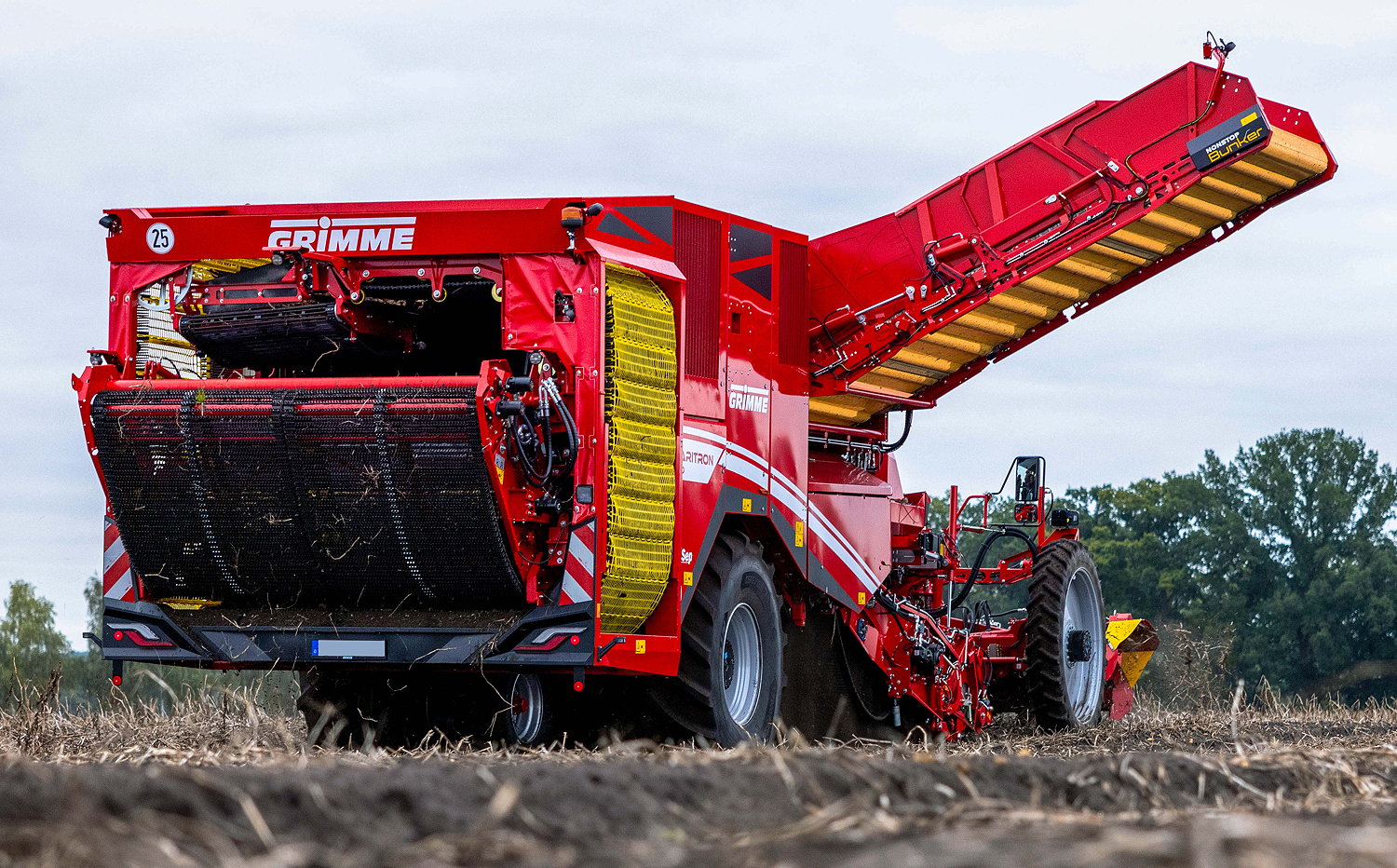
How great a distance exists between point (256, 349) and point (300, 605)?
1467 mm

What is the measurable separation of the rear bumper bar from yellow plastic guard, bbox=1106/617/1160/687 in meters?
8.03

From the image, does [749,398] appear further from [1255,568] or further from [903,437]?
[1255,568]

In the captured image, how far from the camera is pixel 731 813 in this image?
4.68m

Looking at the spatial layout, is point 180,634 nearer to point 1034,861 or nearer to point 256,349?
point 256,349

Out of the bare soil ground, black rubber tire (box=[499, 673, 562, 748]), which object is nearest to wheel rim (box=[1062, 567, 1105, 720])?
black rubber tire (box=[499, 673, 562, 748])

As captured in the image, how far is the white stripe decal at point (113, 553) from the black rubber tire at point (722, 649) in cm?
310

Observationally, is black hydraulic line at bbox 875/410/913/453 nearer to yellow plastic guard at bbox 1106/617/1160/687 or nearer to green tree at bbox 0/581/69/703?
yellow plastic guard at bbox 1106/617/1160/687

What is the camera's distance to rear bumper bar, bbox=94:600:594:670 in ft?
30.2

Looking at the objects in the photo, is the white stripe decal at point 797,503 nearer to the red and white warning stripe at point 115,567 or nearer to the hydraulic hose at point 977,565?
the hydraulic hose at point 977,565

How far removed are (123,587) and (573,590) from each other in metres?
2.75

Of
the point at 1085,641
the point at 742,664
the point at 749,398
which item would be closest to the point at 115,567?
the point at 742,664

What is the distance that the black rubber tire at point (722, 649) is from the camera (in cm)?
1002

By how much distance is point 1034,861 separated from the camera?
12.0 ft

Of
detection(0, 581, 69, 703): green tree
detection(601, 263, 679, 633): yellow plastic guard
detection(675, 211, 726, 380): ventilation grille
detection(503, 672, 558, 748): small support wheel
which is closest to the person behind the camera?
detection(601, 263, 679, 633): yellow plastic guard
